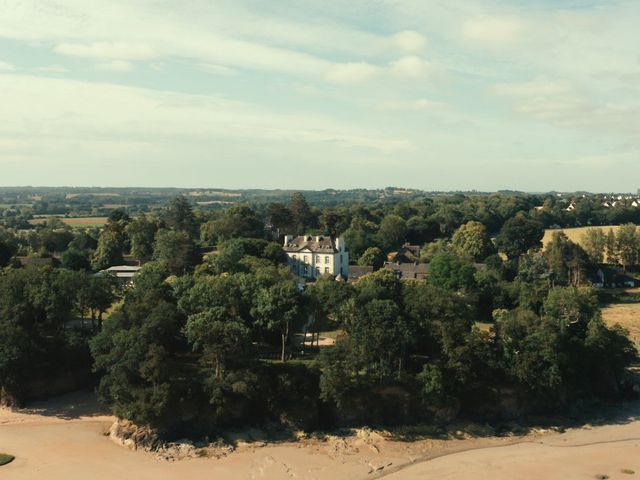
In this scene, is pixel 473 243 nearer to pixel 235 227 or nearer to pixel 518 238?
pixel 518 238

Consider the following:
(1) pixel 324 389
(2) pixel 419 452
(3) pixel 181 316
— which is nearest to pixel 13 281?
(3) pixel 181 316

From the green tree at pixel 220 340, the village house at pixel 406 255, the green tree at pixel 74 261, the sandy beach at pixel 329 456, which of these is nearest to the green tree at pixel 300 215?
the village house at pixel 406 255

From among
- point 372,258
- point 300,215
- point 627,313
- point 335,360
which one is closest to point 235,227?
point 300,215

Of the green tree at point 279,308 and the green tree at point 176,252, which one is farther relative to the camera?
the green tree at point 176,252

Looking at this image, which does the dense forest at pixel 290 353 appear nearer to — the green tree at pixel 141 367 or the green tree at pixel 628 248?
the green tree at pixel 141 367

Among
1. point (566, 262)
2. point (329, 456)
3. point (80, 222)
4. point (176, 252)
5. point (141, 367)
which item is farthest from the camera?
point (80, 222)

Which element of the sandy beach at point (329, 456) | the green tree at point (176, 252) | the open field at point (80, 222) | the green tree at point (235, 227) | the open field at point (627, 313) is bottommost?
the sandy beach at point (329, 456)
